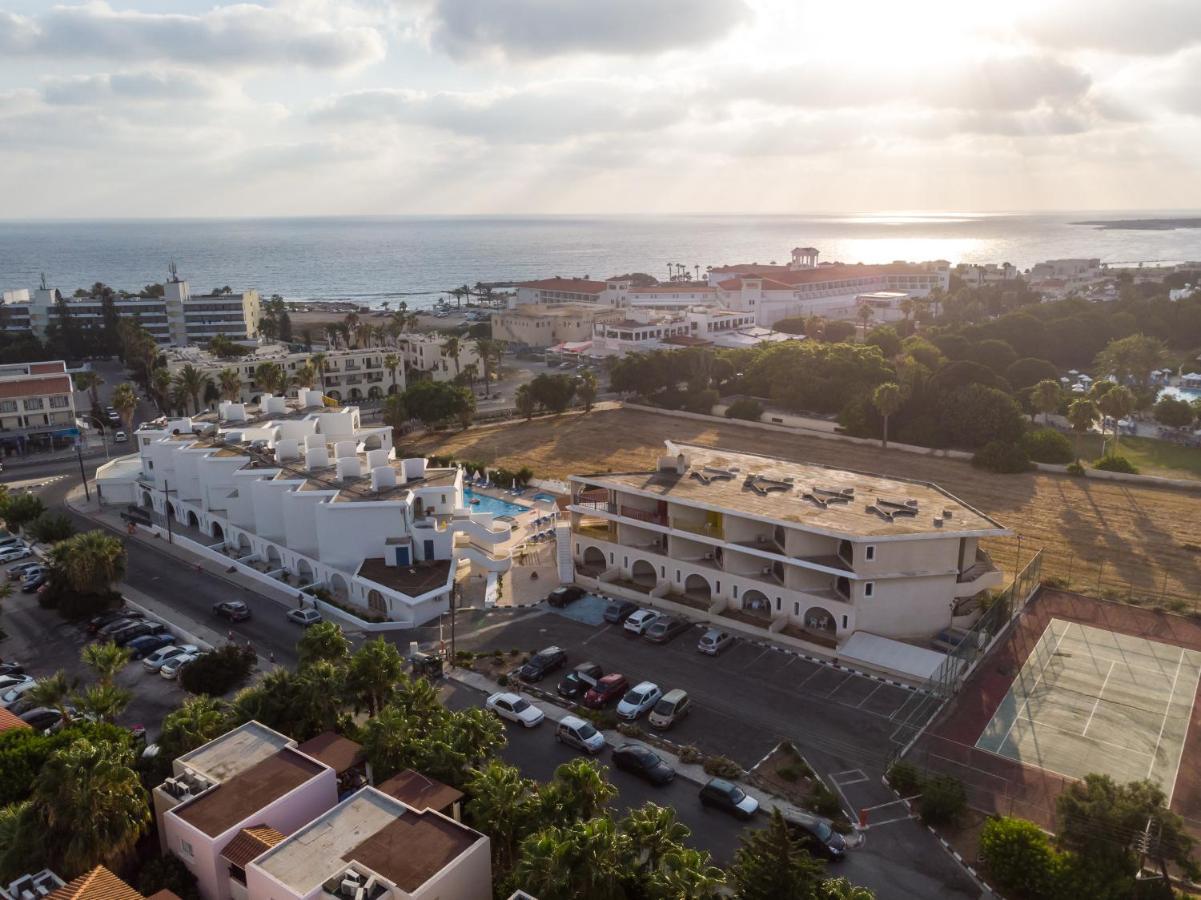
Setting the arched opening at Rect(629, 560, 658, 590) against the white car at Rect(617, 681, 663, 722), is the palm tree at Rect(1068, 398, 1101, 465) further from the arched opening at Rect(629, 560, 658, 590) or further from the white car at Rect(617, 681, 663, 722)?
the white car at Rect(617, 681, 663, 722)

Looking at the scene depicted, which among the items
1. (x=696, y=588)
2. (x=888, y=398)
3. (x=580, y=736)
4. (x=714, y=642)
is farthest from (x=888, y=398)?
(x=580, y=736)

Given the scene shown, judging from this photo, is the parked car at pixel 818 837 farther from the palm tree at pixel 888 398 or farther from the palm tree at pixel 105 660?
the palm tree at pixel 888 398

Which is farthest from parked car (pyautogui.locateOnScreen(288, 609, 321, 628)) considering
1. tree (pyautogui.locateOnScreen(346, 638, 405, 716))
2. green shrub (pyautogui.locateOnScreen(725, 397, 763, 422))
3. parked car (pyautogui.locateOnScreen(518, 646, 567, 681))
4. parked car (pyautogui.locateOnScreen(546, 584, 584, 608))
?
green shrub (pyautogui.locateOnScreen(725, 397, 763, 422))

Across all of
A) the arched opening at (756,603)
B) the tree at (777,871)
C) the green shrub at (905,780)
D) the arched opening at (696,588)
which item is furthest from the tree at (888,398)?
the tree at (777,871)

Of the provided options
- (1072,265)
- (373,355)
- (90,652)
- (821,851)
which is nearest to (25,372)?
(373,355)

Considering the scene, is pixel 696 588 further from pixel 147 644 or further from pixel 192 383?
pixel 192 383
